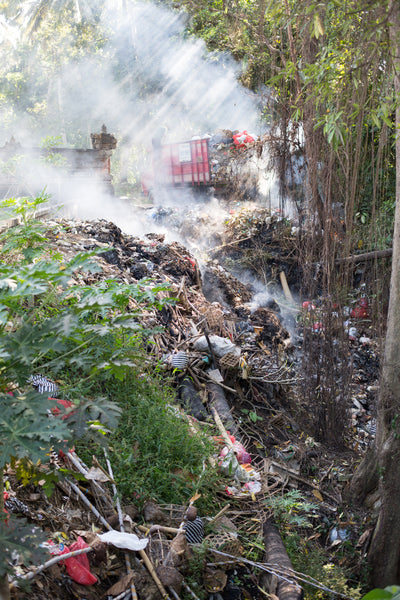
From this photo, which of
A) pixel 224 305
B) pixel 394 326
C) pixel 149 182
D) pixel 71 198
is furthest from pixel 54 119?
pixel 394 326

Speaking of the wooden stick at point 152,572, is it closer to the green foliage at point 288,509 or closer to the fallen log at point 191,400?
the green foliage at point 288,509

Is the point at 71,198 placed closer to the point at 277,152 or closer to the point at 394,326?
the point at 277,152

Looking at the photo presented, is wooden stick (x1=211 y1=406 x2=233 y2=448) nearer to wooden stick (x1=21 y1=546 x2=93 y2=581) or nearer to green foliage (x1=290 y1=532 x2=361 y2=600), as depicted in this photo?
green foliage (x1=290 y1=532 x2=361 y2=600)

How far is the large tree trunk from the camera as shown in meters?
3.30

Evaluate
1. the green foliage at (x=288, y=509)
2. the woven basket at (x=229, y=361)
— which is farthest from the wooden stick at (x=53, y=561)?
the woven basket at (x=229, y=361)

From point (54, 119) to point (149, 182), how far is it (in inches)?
664

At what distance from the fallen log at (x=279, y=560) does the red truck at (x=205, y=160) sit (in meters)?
10.8

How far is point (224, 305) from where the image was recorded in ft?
26.7

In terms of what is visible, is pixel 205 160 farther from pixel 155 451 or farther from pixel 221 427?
pixel 155 451

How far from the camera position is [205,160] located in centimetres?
1433

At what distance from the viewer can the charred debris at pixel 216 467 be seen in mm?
2379

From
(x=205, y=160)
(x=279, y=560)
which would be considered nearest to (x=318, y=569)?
(x=279, y=560)

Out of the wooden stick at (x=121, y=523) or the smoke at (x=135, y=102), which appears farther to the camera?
the smoke at (x=135, y=102)

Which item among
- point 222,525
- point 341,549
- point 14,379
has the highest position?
point 14,379
